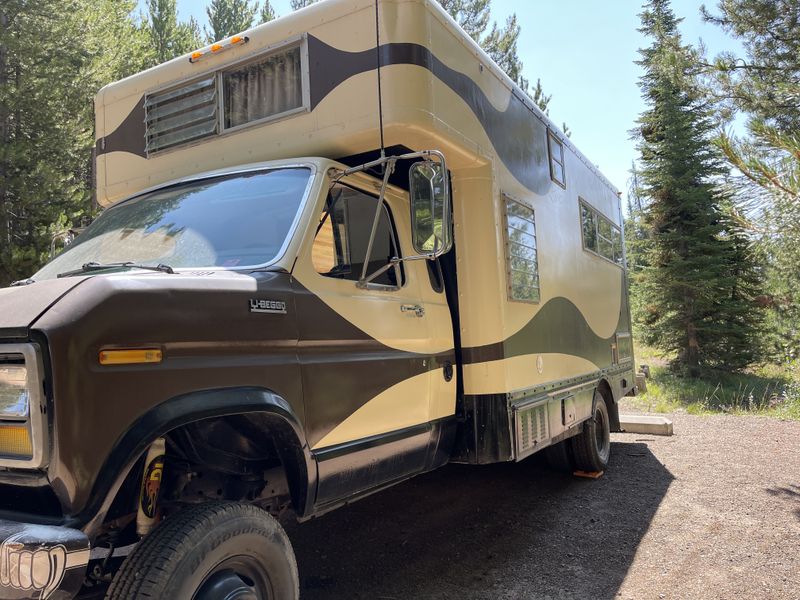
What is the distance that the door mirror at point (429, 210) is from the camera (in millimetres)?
3053

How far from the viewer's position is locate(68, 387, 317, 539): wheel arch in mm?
1914

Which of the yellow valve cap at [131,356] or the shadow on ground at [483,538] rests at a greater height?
the yellow valve cap at [131,356]

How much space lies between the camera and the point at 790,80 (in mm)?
9211

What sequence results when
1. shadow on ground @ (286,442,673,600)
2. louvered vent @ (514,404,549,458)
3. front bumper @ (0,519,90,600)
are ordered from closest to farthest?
front bumper @ (0,519,90,600) → shadow on ground @ (286,442,673,600) → louvered vent @ (514,404,549,458)

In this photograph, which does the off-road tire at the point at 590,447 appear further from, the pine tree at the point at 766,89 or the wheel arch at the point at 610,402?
the pine tree at the point at 766,89

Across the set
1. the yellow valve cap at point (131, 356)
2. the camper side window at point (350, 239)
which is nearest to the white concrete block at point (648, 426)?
the camper side window at point (350, 239)

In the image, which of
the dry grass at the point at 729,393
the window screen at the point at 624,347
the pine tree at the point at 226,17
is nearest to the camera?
the window screen at the point at 624,347

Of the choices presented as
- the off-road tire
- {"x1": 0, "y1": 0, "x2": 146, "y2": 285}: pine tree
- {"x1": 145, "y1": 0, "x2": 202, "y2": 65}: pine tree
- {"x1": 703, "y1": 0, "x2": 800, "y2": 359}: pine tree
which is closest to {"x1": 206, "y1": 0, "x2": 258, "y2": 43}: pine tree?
{"x1": 145, "y1": 0, "x2": 202, "y2": 65}: pine tree

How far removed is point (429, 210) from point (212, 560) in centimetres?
191

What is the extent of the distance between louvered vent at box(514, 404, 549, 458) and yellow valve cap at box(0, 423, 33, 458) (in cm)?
302

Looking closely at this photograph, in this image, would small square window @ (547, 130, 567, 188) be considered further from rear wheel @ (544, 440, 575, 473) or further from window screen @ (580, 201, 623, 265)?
rear wheel @ (544, 440, 575, 473)

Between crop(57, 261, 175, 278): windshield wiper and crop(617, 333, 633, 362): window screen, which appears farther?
crop(617, 333, 633, 362): window screen

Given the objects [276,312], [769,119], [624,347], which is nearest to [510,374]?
[276,312]

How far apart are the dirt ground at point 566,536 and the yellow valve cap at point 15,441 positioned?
2.33m
